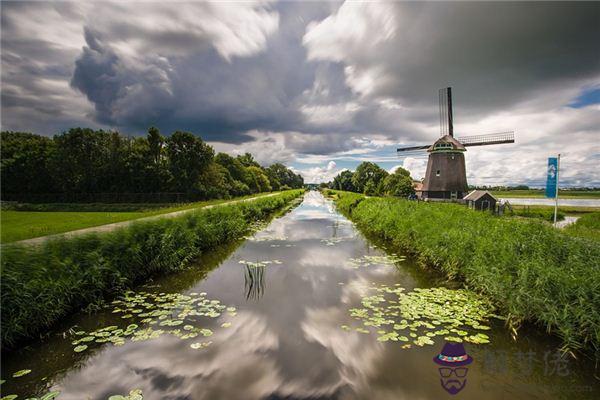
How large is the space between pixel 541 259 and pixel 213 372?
20.5 feet

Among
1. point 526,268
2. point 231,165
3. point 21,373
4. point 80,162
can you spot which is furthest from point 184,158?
point 526,268

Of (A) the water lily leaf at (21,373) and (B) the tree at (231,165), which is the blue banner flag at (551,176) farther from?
(B) the tree at (231,165)

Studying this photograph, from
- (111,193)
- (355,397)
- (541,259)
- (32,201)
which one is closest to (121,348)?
(355,397)

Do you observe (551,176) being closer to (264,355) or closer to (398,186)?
(264,355)

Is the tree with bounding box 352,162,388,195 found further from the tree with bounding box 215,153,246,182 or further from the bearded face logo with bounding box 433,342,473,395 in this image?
the bearded face logo with bounding box 433,342,473,395

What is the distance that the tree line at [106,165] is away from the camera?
32.2 meters

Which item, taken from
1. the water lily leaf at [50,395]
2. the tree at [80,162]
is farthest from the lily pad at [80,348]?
the tree at [80,162]

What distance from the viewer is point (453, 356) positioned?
4055mm

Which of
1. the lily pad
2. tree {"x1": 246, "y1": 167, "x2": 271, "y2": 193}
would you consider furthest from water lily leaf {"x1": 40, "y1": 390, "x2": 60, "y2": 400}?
tree {"x1": 246, "y1": 167, "x2": 271, "y2": 193}

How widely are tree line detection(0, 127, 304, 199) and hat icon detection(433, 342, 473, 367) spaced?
32804mm

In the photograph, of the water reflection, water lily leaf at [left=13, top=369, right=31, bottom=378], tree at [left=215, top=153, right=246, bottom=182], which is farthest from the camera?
tree at [left=215, top=153, right=246, bottom=182]

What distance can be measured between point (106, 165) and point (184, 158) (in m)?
8.98

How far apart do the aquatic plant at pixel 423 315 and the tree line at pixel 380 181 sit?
38.3 metres

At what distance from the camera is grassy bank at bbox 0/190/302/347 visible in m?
4.25
